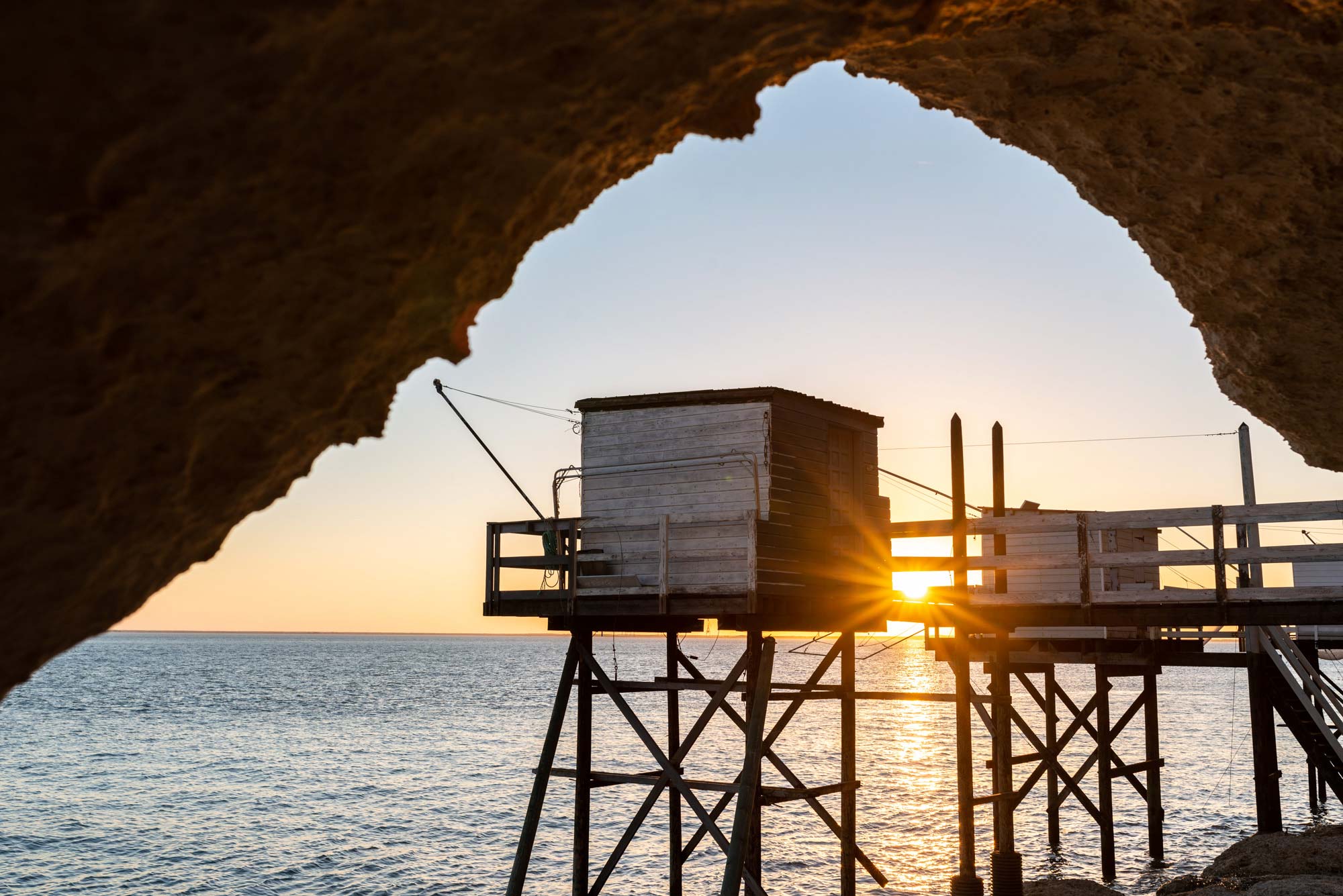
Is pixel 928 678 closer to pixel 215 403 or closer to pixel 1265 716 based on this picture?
pixel 1265 716

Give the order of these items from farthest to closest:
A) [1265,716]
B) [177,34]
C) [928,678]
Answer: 1. [928,678]
2. [1265,716]
3. [177,34]

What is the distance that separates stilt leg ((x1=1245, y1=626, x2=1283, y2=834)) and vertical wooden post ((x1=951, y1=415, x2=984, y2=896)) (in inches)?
287

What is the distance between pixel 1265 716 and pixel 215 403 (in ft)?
67.5

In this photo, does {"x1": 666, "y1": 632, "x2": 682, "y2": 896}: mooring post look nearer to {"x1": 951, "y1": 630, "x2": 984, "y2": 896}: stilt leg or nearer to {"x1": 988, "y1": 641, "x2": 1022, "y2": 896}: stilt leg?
{"x1": 951, "y1": 630, "x2": 984, "y2": 896}: stilt leg

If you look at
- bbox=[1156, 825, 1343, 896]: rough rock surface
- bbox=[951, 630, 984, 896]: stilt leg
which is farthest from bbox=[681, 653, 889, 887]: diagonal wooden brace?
bbox=[1156, 825, 1343, 896]: rough rock surface

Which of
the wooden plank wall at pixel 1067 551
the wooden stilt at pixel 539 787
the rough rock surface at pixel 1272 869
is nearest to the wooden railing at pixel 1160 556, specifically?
the rough rock surface at pixel 1272 869

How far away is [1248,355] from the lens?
7172mm

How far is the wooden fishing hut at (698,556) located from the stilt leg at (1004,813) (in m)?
2.10

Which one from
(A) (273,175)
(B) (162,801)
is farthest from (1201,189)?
(B) (162,801)

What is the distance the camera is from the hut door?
49.3 ft

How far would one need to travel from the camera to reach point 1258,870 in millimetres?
16359

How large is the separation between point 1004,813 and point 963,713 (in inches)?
80.4

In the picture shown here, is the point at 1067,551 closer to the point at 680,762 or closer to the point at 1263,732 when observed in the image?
the point at 1263,732

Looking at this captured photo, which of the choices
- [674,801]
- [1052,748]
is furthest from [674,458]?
[1052,748]
